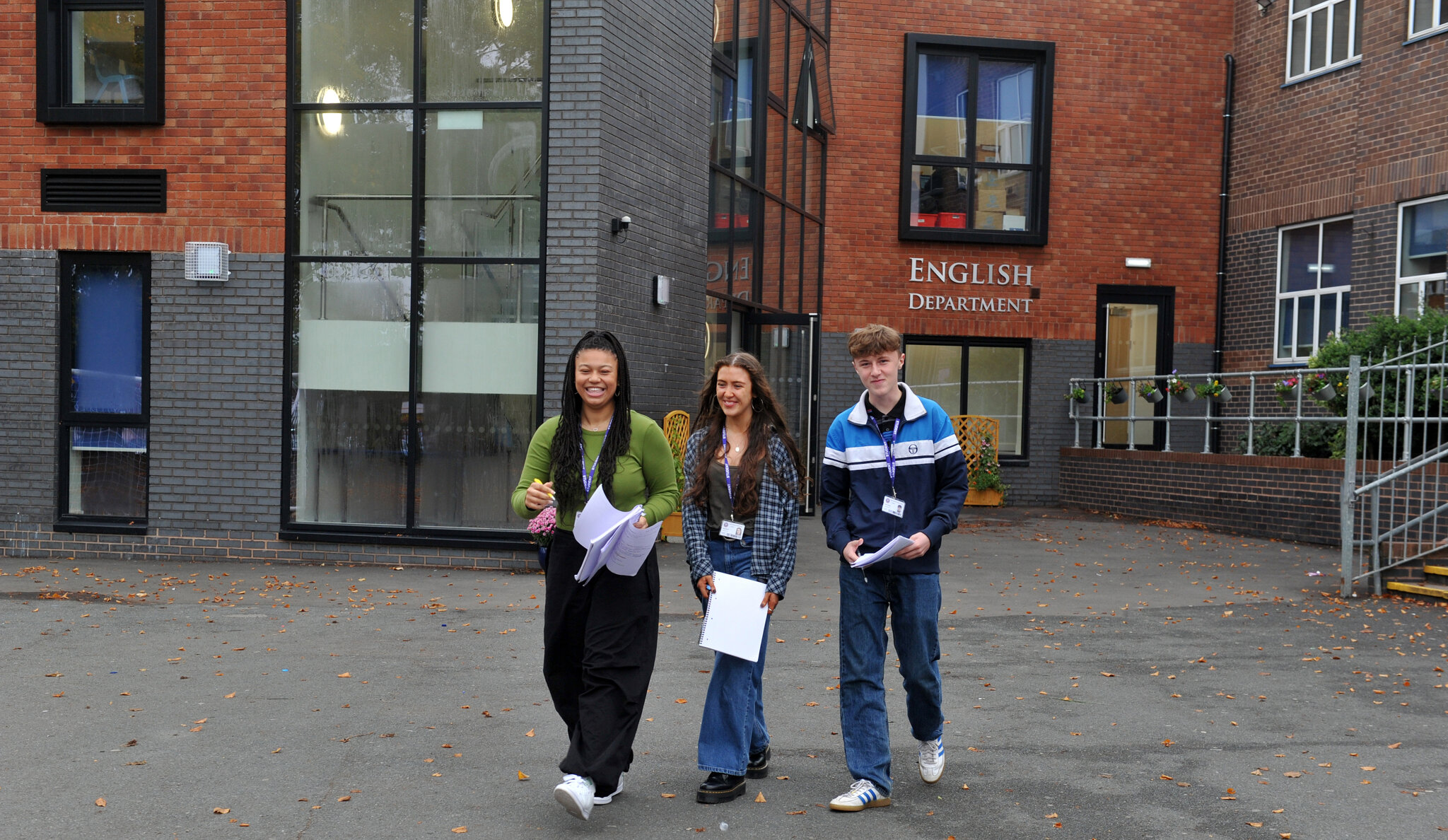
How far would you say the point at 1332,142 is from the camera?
16.9 metres

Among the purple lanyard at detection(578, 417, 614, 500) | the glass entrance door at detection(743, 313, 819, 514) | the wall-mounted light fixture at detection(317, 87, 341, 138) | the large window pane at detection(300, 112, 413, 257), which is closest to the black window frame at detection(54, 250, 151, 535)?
the large window pane at detection(300, 112, 413, 257)

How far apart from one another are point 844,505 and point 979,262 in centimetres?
1470

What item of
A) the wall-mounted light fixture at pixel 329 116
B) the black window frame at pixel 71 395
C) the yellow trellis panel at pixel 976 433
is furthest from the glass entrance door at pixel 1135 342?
the black window frame at pixel 71 395

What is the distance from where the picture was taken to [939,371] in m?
19.3

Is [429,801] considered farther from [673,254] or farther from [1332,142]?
[1332,142]

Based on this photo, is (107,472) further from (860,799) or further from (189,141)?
(860,799)

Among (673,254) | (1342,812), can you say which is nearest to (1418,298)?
(673,254)

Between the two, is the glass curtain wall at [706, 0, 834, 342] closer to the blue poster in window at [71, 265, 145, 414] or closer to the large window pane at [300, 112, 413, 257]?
the large window pane at [300, 112, 413, 257]

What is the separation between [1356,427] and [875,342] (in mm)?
7344

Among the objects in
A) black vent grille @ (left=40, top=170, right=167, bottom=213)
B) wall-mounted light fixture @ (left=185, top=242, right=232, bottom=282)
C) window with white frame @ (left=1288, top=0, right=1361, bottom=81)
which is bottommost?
wall-mounted light fixture @ (left=185, top=242, right=232, bottom=282)

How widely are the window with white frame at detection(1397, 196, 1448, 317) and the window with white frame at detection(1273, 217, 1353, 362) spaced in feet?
2.78

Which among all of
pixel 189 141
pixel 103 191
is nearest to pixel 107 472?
pixel 103 191

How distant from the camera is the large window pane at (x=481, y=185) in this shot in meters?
11.1

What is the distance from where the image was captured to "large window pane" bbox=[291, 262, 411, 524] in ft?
36.4
